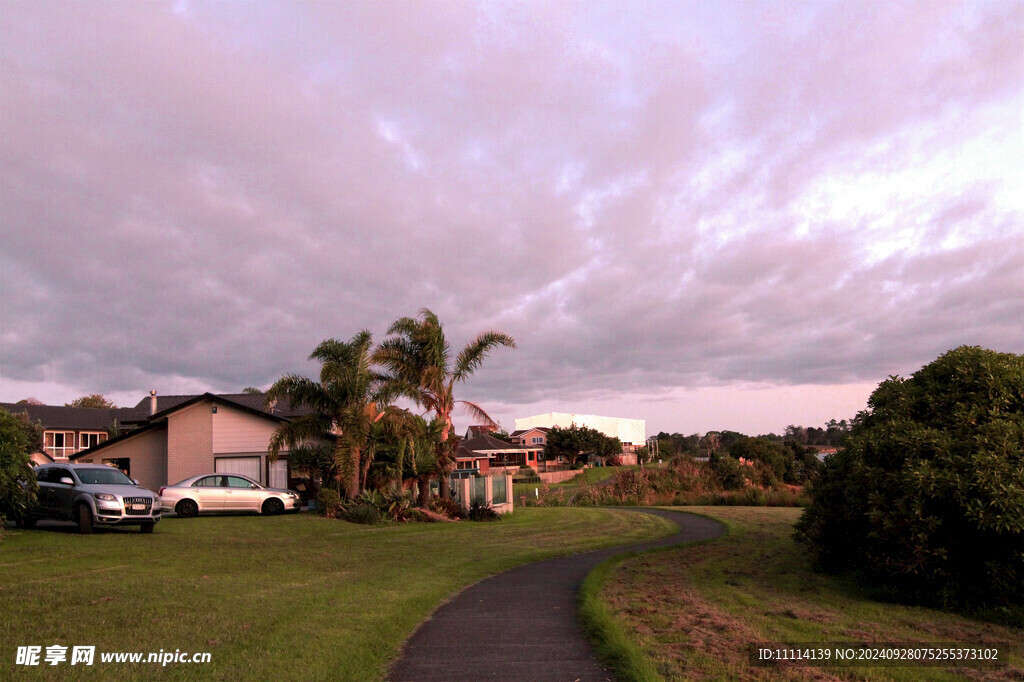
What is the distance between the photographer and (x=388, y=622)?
9148 millimetres

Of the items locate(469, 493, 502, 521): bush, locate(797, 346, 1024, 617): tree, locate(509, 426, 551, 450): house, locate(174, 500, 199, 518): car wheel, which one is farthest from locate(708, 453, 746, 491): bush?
locate(509, 426, 551, 450): house

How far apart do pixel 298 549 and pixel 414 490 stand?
11.6 meters

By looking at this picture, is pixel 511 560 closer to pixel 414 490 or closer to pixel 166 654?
pixel 166 654

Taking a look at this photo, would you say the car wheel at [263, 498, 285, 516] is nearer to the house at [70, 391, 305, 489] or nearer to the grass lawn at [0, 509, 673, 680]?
the house at [70, 391, 305, 489]

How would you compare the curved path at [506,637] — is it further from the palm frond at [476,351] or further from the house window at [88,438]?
the house window at [88,438]

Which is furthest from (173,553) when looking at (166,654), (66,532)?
(166,654)

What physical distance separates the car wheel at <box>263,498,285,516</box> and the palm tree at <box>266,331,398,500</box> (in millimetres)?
1649

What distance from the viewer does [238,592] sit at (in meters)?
10.1

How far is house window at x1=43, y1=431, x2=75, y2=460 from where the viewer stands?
1946 inches

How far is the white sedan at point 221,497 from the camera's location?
79.9ft

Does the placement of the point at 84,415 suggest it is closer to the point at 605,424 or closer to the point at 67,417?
the point at 67,417

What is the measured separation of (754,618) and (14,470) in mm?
14153

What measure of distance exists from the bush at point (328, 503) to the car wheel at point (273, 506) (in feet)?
4.11

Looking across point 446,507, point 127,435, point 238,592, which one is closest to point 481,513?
point 446,507
